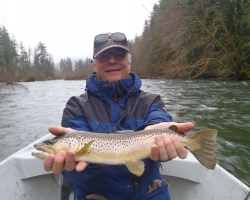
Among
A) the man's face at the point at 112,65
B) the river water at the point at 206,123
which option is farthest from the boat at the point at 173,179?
the river water at the point at 206,123

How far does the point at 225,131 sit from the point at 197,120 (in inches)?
54.7

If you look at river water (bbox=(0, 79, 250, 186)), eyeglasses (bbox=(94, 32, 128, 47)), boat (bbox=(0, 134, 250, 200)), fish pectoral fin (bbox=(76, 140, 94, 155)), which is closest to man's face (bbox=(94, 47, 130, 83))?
eyeglasses (bbox=(94, 32, 128, 47))

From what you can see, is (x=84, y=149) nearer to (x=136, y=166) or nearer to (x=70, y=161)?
(x=70, y=161)

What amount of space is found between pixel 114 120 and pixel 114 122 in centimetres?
2

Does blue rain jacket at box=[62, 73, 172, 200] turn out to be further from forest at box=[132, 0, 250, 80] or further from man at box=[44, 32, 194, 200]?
forest at box=[132, 0, 250, 80]

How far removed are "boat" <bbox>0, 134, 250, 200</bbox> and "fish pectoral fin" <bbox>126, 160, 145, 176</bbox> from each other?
87 cm

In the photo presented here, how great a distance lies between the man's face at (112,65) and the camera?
275 cm

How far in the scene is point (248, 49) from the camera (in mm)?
21828

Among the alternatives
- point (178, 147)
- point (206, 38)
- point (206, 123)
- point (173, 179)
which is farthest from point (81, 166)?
point (206, 38)

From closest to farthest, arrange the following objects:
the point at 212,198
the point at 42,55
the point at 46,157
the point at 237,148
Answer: the point at 46,157, the point at 212,198, the point at 237,148, the point at 42,55

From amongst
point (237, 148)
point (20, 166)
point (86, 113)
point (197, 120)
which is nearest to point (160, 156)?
point (86, 113)

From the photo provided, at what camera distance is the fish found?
7.18 feet

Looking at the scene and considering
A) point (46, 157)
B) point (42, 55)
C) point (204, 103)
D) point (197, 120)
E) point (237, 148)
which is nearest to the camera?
point (46, 157)

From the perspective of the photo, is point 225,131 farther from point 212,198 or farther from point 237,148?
point 212,198
